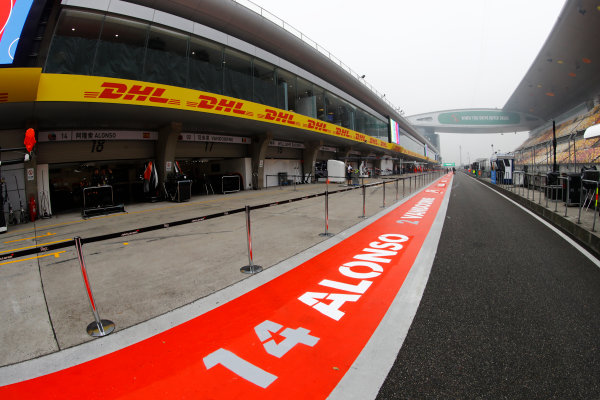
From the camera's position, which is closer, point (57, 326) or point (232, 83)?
point (57, 326)

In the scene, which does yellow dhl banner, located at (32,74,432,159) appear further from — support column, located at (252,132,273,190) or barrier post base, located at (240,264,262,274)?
barrier post base, located at (240,264,262,274)

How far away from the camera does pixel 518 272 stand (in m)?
3.87

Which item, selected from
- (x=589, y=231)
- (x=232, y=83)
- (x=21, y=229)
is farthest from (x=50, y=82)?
(x=589, y=231)

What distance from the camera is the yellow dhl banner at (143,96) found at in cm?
802

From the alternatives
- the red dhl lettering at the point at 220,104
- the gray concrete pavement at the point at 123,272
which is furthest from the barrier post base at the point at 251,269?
the red dhl lettering at the point at 220,104

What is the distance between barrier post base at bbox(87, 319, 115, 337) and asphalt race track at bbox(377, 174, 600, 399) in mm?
2707

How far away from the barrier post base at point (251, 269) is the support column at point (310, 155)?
19.8 m

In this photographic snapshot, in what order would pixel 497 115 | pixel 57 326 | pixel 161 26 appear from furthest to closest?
1. pixel 497 115
2. pixel 161 26
3. pixel 57 326

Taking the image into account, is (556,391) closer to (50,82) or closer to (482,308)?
(482,308)

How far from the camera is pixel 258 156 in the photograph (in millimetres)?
17891

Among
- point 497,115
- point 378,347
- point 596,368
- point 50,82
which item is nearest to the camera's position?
point 596,368

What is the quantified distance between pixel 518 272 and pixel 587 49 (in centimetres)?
2967

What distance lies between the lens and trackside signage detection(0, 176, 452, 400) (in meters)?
1.93

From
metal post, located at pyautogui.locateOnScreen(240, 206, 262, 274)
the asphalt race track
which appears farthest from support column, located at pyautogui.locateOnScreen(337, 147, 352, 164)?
metal post, located at pyautogui.locateOnScreen(240, 206, 262, 274)
